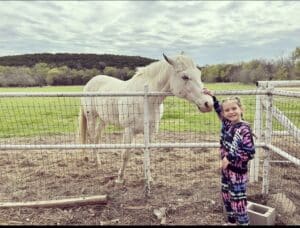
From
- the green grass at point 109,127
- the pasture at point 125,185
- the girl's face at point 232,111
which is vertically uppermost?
the girl's face at point 232,111

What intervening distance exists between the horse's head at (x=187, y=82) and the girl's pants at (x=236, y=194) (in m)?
0.98

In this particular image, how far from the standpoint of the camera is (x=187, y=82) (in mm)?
3605

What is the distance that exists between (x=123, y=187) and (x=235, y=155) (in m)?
2.15

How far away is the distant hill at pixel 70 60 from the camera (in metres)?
19.2

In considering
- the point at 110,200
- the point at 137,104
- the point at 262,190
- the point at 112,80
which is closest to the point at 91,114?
the point at 112,80

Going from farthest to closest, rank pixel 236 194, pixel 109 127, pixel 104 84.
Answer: pixel 109 127 < pixel 104 84 < pixel 236 194

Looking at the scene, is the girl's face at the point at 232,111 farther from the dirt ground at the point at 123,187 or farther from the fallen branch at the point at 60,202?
the fallen branch at the point at 60,202

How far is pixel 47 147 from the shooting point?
3648 mm

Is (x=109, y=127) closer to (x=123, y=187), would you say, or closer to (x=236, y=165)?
(x=123, y=187)

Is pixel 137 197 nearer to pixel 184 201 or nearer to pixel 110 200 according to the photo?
pixel 110 200

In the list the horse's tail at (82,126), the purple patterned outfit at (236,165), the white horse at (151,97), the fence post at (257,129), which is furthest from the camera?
the horse's tail at (82,126)

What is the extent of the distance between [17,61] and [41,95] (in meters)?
35.6

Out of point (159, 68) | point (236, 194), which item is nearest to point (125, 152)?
point (159, 68)

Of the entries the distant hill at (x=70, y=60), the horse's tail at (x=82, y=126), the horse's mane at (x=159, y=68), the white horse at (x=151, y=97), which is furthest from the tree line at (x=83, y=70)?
the horse's mane at (x=159, y=68)
